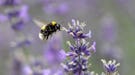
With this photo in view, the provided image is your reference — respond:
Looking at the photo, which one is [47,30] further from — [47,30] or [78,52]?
[78,52]

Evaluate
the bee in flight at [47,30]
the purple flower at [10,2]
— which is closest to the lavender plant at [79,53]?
the bee in flight at [47,30]

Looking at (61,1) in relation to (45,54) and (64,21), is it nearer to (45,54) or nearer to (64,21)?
(64,21)

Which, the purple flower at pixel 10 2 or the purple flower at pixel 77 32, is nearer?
the purple flower at pixel 77 32

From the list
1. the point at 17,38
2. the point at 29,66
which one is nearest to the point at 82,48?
the point at 29,66

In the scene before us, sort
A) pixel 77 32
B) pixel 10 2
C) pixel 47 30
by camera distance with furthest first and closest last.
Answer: pixel 10 2
pixel 47 30
pixel 77 32

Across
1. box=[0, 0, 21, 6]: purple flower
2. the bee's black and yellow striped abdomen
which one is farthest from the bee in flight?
box=[0, 0, 21, 6]: purple flower

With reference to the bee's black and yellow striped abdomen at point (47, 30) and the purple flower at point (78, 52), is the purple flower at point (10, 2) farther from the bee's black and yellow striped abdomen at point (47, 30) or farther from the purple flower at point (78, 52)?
the purple flower at point (78, 52)

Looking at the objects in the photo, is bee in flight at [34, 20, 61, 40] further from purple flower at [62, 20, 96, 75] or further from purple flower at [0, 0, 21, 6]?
purple flower at [0, 0, 21, 6]

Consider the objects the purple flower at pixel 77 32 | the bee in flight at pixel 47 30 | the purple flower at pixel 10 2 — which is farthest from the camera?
the purple flower at pixel 10 2

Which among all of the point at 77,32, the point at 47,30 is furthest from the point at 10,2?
the point at 77,32

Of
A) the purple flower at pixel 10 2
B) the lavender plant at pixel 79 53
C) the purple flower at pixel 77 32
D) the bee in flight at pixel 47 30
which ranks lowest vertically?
the lavender plant at pixel 79 53

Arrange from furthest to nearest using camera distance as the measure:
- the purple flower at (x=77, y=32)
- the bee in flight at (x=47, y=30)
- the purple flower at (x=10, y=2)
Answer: the purple flower at (x=10, y=2), the bee in flight at (x=47, y=30), the purple flower at (x=77, y=32)
